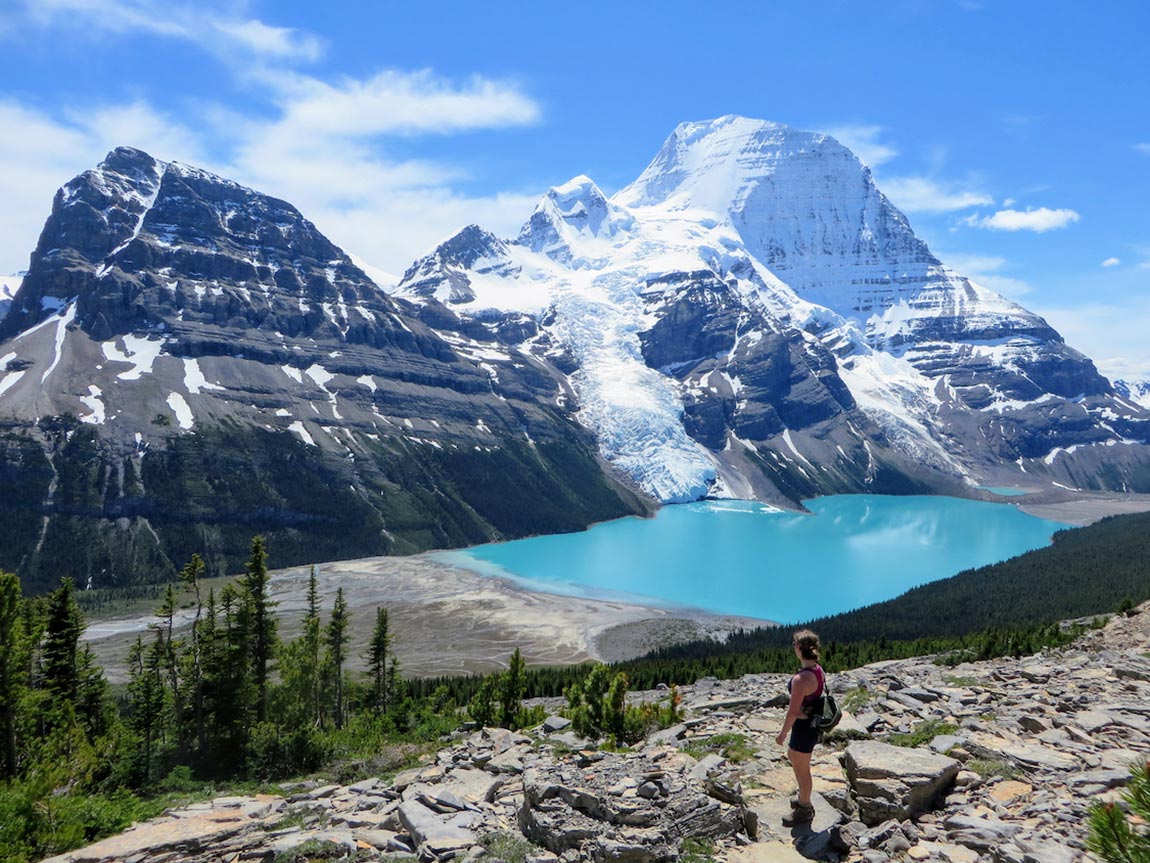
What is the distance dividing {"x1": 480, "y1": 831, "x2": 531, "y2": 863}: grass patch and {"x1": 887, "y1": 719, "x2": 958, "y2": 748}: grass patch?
25.6 feet

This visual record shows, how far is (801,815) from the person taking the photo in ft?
34.7

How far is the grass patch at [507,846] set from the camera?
10.5 meters

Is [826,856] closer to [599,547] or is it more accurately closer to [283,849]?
[283,849]

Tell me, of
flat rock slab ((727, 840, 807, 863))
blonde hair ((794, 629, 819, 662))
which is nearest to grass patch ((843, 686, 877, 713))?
blonde hair ((794, 629, 819, 662))

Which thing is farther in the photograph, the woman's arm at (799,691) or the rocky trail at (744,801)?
→ the woman's arm at (799,691)

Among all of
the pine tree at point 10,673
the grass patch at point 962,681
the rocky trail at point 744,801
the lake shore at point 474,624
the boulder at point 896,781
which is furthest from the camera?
the lake shore at point 474,624

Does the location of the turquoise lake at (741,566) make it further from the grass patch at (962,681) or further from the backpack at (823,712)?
the backpack at (823,712)

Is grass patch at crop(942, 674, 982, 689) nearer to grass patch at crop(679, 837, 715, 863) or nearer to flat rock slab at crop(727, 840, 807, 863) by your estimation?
flat rock slab at crop(727, 840, 807, 863)

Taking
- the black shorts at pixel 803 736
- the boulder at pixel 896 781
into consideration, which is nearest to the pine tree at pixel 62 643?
the black shorts at pixel 803 736

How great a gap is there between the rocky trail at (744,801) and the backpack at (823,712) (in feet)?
4.48

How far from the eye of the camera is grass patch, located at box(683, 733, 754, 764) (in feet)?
47.9

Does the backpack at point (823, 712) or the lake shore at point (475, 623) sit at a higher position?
the backpack at point (823, 712)

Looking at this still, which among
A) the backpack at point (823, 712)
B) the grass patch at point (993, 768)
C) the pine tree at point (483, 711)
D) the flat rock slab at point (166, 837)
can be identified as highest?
the backpack at point (823, 712)

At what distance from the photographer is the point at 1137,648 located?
93.6 feet
